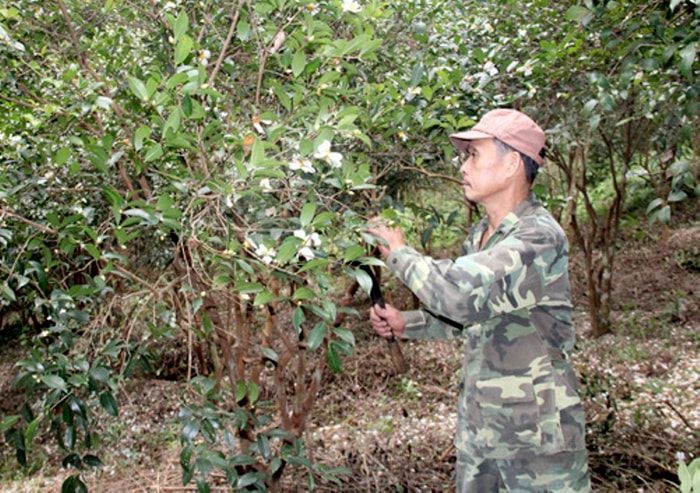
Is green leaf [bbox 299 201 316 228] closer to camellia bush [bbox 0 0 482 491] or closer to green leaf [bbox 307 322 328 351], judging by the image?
camellia bush [bbox 0 0 482 491]

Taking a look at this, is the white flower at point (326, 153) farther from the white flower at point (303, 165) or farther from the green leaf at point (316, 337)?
the green leaf at point (316, 337)

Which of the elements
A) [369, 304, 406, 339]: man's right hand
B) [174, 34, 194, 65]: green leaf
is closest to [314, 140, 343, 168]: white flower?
[174, 34, 194, 65]: green leaf

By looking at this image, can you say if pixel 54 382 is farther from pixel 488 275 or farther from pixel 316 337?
pixel 488 275

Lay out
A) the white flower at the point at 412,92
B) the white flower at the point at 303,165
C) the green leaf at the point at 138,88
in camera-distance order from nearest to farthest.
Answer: the green leaf at the point at 138,88 < the white flower at the point at 303,165 < the white flower at the point at 412,92

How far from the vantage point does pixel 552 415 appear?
1761 millimetres

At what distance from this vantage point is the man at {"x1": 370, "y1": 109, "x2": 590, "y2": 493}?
1679mm

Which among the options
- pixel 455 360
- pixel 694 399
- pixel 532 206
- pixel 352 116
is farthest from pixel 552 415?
pixel 455 360

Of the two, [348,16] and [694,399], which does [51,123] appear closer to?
[348,16]

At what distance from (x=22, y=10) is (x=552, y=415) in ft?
7.22

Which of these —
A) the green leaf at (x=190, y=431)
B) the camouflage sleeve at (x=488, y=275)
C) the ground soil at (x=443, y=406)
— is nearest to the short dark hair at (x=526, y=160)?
the camouflage sleeve at (x=488, y=275)

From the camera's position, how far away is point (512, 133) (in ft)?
5.80

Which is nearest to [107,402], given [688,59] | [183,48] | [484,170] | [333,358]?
[333,358]

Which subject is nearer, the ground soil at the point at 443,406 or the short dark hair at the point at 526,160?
the short dark hair at the point at 526,160

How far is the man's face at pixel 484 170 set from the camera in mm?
1798
